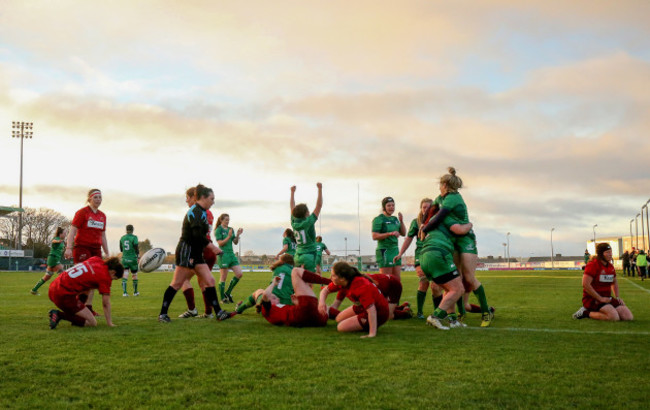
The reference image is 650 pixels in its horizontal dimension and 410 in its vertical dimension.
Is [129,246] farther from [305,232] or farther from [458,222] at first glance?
→ [458,222]

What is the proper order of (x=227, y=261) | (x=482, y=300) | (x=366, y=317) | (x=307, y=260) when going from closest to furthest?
1. (x=366, y=317)
2. (x=482, y=300)
3. (x=307, y=260)
4. (x=227, y=261)

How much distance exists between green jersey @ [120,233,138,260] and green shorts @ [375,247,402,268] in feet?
29.6

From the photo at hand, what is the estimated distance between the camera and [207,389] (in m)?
3.92

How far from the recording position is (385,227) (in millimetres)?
10016

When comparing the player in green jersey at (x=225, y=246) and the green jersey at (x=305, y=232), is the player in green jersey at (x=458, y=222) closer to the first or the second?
the green jersey at (x=305, y=232)

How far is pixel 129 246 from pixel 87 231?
290 inches

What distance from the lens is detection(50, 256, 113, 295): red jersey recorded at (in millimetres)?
7047

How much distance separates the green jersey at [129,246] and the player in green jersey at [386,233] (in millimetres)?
9001

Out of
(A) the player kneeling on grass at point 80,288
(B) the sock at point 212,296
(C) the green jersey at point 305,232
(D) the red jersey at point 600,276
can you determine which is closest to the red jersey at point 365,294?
(B) the sock at point 212,296

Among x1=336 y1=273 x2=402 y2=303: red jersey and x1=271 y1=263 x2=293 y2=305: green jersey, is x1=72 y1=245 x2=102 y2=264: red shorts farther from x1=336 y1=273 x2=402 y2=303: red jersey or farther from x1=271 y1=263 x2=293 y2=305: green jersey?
x1=336 y1=273 x2=402 y2=303: red jersey

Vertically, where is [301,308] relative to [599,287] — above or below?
below

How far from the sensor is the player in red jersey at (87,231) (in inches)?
357

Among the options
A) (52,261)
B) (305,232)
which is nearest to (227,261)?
(305,232)

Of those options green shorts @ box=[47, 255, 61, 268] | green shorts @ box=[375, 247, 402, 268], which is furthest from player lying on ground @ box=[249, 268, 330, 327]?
green shorts @ box=[47, 255, 61, 268]
